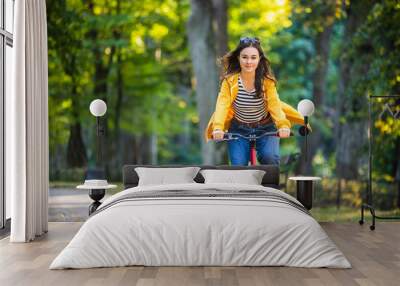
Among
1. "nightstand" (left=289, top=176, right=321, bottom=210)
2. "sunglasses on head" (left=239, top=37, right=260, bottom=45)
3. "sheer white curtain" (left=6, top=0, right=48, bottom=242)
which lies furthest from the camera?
"sunglasses on head" (left=239, top=37, right=260, bottom=45)

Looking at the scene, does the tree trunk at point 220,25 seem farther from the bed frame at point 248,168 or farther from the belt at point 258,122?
the bed frame at point 248,168

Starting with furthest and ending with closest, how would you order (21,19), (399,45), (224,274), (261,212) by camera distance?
(399,45) < (21,19) < (261,212) < (224,274)

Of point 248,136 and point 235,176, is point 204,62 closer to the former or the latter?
point 248,136

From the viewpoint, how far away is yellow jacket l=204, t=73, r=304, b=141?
6.99 metres

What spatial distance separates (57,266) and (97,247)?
0.97 ft

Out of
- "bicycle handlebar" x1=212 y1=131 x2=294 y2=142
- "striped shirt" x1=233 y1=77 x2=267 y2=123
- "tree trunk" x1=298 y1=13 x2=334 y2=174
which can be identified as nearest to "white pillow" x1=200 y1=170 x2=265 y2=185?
"bicycle handlebar" x1=212 y1=131 x2=294 y2=142

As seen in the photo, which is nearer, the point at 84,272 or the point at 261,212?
the point at 84,272

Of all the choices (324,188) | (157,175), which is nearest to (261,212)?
(157,175)

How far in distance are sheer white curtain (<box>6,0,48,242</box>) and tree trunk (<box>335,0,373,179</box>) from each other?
3995 millimetres

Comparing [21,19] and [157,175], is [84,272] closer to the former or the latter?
[157,175]

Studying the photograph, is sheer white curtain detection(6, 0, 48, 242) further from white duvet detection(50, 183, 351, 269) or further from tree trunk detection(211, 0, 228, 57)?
tree trunk detection(211, 0, 228, 57)

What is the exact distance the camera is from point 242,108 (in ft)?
22.9

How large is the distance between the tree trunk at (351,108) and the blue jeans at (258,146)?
4.57 feet

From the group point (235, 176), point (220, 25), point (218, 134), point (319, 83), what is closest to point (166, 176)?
point (235, 176)
